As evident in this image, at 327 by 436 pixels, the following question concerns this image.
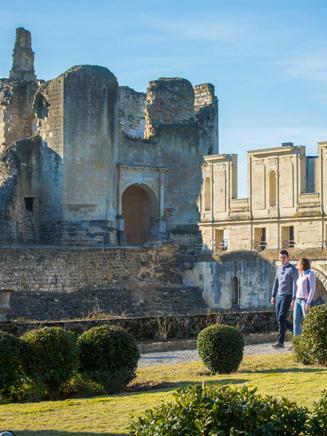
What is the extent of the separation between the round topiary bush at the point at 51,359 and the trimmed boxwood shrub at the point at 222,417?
5.35 meters

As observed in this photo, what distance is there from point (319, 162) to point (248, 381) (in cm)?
2641

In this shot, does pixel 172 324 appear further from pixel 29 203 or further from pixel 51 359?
pixel 29 203

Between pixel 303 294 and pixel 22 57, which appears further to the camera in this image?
pixel 22 57

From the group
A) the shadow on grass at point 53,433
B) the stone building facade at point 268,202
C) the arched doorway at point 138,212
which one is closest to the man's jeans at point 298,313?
the shadow on grass at point 53,433

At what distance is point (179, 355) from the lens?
17.9 m

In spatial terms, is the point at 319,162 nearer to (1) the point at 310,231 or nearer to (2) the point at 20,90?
(1) the point at 310,231

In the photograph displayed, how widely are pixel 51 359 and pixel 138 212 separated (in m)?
32.8

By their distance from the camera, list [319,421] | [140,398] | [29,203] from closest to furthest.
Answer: [319,421], [140,398], [29,203]

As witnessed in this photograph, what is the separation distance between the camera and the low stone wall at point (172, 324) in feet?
61.3

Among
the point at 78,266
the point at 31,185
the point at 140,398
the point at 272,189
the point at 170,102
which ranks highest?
the point at 170,102

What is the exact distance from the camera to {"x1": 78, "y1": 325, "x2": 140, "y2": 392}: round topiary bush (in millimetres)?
13531

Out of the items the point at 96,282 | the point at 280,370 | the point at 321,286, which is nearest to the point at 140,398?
the point at 280,370

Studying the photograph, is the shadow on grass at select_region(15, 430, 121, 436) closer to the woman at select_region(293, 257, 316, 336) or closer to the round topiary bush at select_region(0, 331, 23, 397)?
the round topiary bush at select_region(0, 331, 23, 397)

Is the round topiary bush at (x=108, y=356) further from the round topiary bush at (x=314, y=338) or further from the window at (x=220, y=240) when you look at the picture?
the window at (x=220, y=240)
